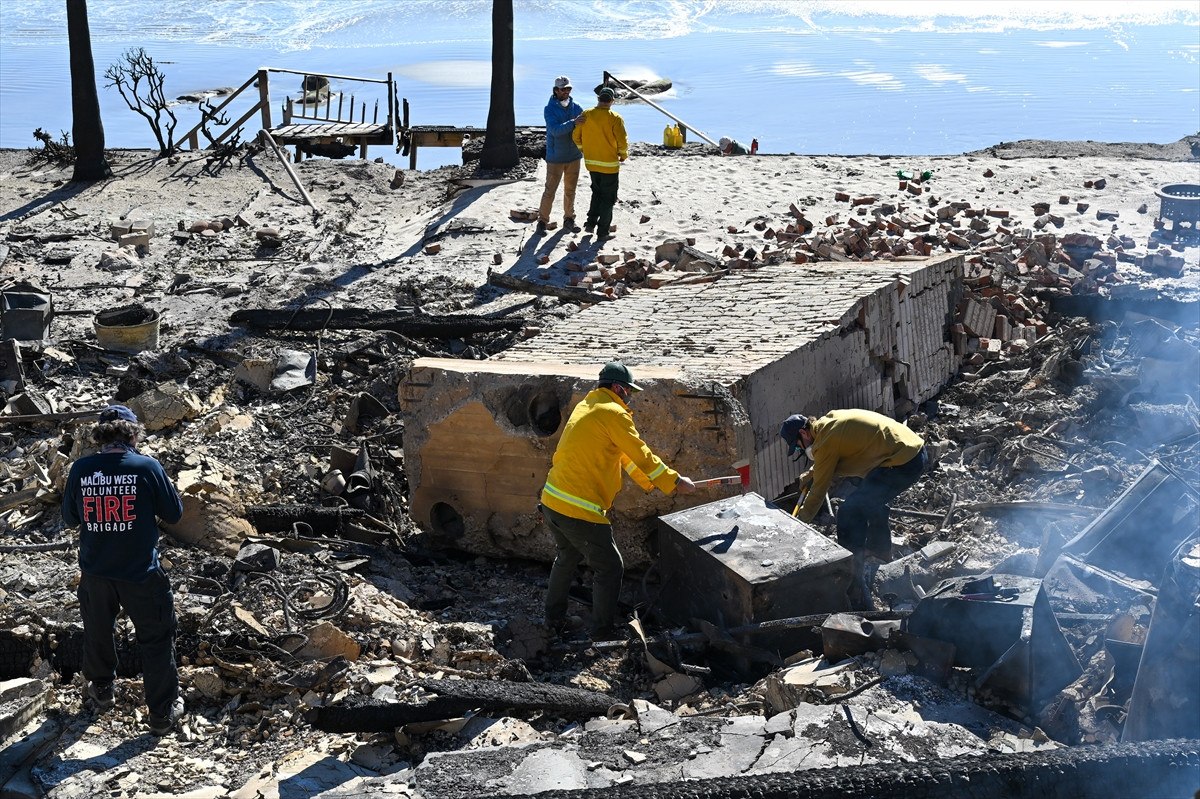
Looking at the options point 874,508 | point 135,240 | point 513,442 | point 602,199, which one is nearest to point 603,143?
point 602,199

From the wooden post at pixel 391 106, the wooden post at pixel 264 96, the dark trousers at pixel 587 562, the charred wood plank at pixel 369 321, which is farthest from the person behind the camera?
the wooden post at pixel 391 106

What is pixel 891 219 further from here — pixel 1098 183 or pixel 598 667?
pixel 598 667

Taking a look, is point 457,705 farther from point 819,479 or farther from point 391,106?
point 391,106

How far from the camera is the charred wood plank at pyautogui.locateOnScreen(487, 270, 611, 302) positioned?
1195cm

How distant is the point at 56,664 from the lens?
6359mm

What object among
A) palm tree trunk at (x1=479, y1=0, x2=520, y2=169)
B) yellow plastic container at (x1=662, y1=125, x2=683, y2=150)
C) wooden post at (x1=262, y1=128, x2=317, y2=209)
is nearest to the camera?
wooden post at (x1=262, y1=128, x2=317, y2=209)

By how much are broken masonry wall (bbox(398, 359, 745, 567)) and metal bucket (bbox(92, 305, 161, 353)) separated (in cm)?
400

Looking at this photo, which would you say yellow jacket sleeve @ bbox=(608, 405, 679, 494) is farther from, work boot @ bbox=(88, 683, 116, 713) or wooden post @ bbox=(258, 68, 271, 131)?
wooden post @ bbox=(258, 68, 271, 131)

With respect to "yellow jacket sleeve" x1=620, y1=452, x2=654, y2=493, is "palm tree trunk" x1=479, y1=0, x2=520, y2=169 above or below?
above

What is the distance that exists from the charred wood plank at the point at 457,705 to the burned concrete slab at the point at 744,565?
0.99m

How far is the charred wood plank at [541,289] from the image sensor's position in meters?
12.0

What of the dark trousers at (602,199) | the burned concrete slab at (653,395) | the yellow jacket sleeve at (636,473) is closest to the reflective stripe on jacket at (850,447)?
the burned concrete slab at (653,395)

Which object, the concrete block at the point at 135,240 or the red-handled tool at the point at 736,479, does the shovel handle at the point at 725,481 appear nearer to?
the red-handled tool at the point at 736,479

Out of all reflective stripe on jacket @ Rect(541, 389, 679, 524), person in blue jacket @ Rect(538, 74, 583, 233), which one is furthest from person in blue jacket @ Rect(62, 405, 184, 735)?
person in blue jacket @ Rect(538, 74, 583, 233)
